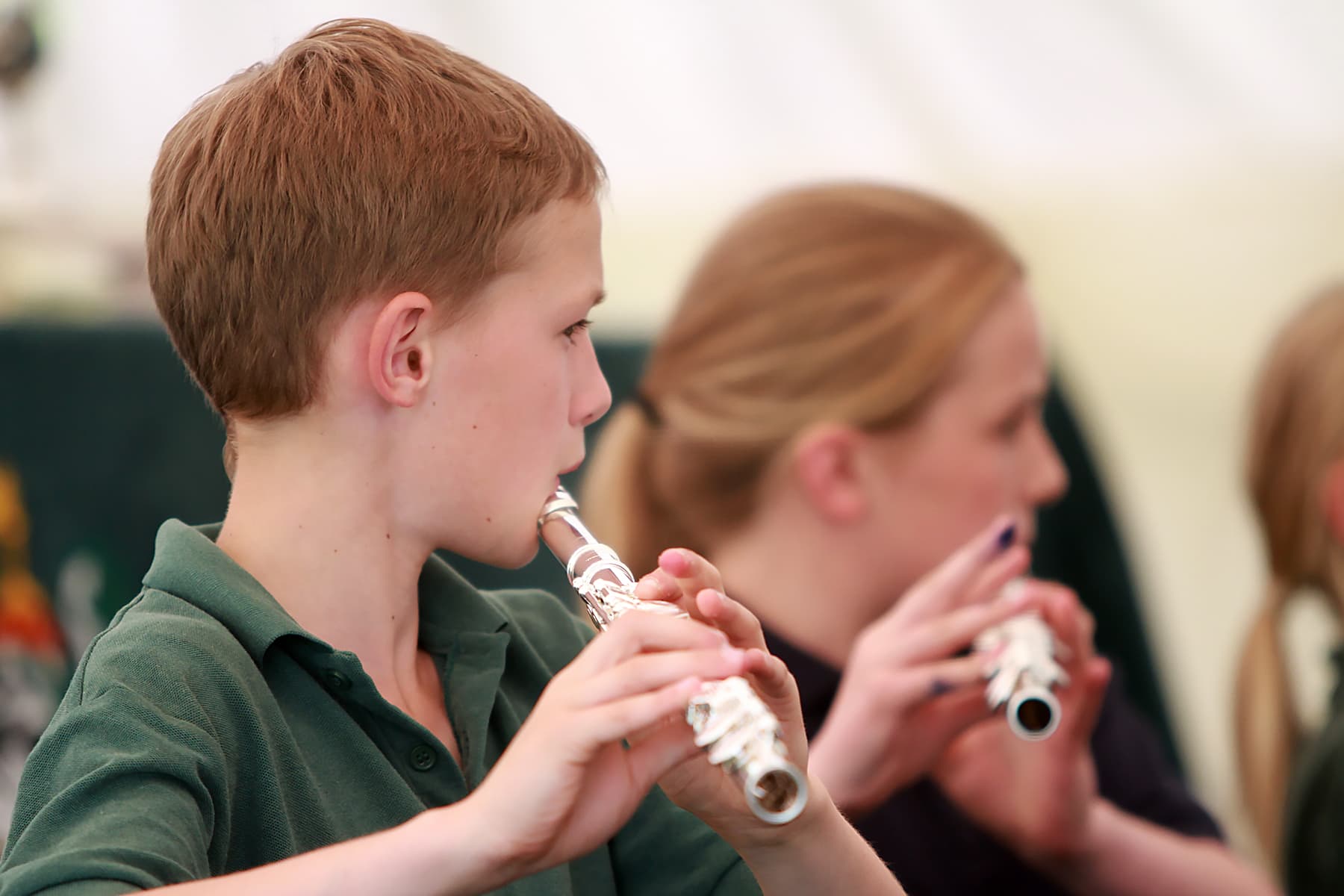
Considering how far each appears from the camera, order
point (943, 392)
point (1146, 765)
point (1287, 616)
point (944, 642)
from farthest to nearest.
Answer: point (1287, 616)
point (1146, 765)
point (943, 392)
point (944, 642)

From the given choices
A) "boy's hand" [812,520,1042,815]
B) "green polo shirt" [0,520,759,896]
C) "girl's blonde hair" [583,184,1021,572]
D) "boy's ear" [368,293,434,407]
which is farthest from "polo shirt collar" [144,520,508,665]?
"girl's blonde hair" [583,184,1021,572]

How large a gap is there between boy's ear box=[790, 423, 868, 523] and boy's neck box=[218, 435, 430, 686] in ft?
2.28

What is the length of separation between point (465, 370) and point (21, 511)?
3.35 ft

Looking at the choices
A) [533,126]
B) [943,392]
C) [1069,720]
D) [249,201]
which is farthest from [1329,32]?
[249,201]

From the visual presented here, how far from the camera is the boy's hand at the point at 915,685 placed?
107 centimetres

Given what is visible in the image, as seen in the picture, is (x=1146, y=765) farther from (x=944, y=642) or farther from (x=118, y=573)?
(x=118, y=573)

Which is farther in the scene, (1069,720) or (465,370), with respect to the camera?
(1069,720)

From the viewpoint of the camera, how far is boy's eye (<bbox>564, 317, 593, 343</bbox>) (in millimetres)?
700

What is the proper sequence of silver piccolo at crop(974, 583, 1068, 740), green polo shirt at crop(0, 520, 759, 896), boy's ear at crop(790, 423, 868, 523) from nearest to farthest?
green polo shirt at crop(0, 520, 759, 896)
silver piccolo at crop(974, 583, 1068, 740)
boy's ear at crop(790, 423, 868, 523)

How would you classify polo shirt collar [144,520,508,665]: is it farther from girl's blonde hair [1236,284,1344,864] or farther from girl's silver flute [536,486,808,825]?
girl's blonde hair [1236,284,1344,864]

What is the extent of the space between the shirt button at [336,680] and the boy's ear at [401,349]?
0.42 ft

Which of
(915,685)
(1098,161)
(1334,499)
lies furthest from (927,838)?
(1098,161)

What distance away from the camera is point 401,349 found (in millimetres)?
659

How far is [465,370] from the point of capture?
26.3 inches
